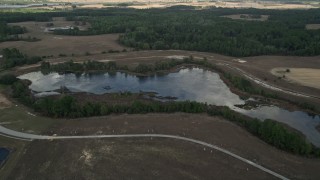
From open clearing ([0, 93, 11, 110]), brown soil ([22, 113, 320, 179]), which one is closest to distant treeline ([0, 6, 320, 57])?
brown soil ([22, 113, 320, 179])

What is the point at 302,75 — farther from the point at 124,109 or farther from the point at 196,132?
the point at 124,109

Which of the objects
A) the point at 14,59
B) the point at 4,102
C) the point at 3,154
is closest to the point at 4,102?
the point at 4,102

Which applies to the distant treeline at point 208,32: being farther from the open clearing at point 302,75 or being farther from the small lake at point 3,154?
the small lake at point 3,154

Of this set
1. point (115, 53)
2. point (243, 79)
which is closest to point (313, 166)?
point (243, 79)

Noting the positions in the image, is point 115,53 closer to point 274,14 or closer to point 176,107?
point 176,107

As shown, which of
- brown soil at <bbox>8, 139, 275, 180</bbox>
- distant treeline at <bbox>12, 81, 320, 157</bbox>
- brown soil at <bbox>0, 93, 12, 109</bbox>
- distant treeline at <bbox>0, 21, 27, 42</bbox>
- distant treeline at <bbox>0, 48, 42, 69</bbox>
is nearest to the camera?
brown soil at <bbox>8, 139, 275, 180</bbox>

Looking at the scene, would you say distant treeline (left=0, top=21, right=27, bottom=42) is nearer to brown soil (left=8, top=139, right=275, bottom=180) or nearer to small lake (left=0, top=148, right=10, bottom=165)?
small lake (left=0, top=148, right=10, bottom=165)
